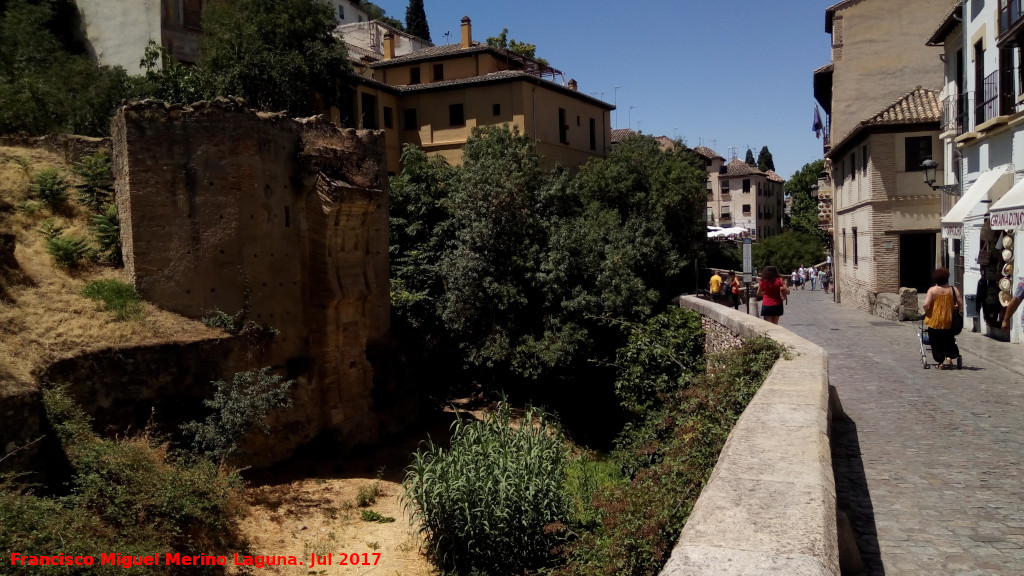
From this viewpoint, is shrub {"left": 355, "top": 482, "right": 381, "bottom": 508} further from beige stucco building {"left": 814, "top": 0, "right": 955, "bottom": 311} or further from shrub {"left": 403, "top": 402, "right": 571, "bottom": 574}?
beige stucco building {"left": 814, "top": 0, "right": 955, "bottom": 311}

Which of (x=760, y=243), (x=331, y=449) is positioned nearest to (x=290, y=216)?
(x=331, y=449)

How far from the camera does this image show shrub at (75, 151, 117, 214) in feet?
49.6

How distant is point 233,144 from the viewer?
46.3ft

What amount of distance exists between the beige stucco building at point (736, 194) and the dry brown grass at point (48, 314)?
212 ft

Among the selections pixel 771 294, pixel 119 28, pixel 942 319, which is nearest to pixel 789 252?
pixel 119 28

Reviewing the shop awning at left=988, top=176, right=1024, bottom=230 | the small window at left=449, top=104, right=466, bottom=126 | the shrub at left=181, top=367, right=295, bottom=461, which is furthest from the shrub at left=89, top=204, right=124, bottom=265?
the small window at left=449, top=104, right=466, bottom=126

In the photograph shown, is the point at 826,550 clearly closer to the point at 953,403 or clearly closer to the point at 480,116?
the point at 953,403

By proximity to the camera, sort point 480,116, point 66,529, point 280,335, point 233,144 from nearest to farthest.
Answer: point 66,529, point 233,144, point 280,335, point 480,116

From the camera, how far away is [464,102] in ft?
108

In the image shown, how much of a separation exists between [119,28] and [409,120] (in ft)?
39.1

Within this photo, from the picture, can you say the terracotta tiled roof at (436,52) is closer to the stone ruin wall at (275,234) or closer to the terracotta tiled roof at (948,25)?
the stone ruin wall at (275,234)

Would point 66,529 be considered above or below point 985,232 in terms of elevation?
below

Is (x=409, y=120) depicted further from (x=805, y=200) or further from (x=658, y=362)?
(x=805, y=200)

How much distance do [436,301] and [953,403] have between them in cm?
1368
